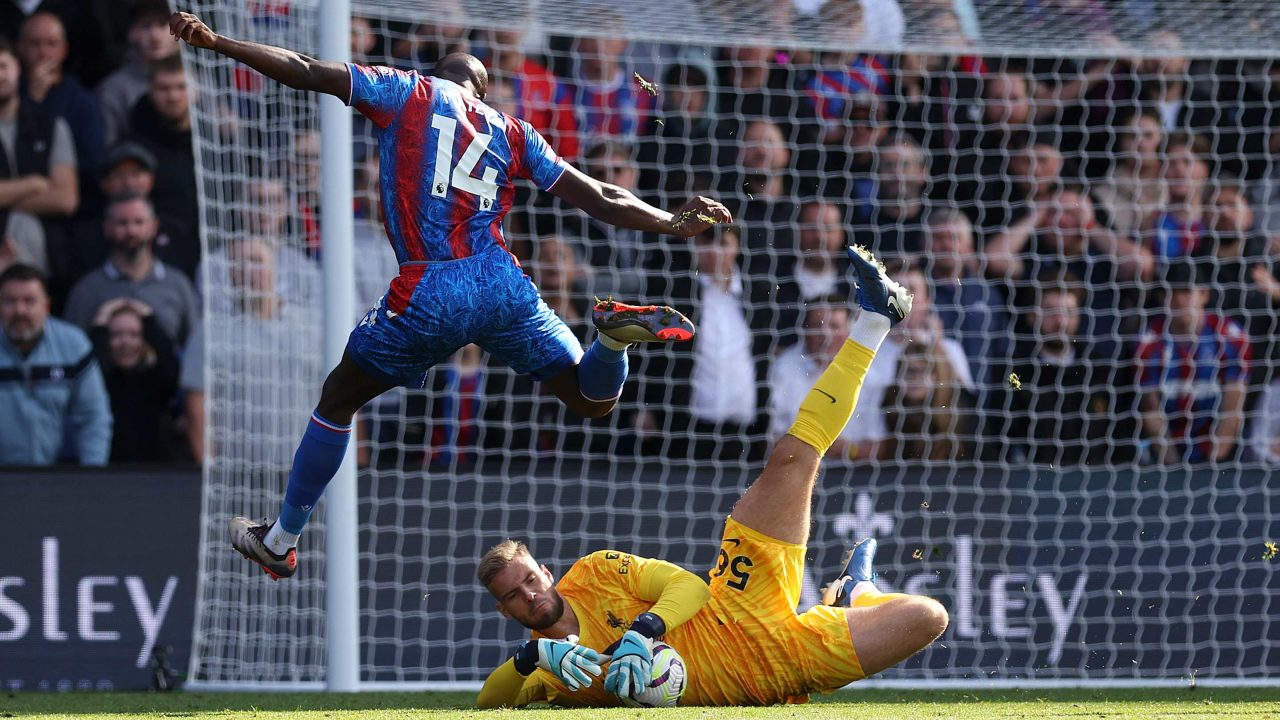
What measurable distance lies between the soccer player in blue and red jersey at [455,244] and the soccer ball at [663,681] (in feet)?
3.08

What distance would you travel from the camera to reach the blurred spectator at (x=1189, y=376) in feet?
27.5

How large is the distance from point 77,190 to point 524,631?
3.23 meters

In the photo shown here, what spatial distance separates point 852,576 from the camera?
591 centimetres

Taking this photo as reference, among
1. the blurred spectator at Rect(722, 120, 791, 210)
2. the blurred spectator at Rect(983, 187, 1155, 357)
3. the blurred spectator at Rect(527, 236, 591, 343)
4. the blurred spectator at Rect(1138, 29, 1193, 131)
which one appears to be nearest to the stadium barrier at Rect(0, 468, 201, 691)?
the blurred spectator at Rect(527, 236, 591, 343)

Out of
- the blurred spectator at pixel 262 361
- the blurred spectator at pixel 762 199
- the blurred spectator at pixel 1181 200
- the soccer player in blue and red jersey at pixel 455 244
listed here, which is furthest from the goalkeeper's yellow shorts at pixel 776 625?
the blurred spectator at pixel 1181 200

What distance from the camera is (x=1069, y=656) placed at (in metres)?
7.63

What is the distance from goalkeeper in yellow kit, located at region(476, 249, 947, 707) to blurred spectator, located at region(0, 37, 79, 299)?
3.84 metres

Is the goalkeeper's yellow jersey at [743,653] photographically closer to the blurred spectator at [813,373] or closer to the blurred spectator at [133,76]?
the blurred spectator at [813,373]

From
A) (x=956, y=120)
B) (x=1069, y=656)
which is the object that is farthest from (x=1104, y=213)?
(x=1069, y=656)

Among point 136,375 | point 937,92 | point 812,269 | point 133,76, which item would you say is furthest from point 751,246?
point 133,76

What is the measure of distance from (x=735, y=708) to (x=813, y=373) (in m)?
3.28

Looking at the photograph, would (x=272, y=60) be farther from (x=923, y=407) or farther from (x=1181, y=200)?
(x=1181, y=200)

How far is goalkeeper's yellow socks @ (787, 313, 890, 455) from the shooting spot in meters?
5.45

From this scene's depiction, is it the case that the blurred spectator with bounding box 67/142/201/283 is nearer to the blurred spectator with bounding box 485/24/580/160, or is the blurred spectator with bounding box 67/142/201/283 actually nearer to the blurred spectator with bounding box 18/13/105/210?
the blurred spectator with bounding box 18/13/105/210
